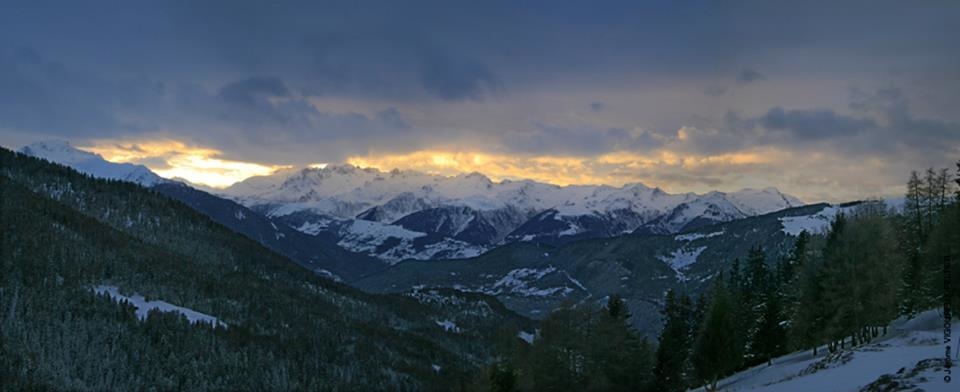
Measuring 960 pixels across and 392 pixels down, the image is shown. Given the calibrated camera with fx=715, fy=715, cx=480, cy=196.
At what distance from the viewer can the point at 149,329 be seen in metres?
141

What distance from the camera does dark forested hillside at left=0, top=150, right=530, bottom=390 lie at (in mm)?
125188

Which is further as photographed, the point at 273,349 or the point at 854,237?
the point at 273,349

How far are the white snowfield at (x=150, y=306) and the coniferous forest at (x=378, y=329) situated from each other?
101 inches

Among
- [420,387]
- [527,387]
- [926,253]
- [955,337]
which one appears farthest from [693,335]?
[420,387]

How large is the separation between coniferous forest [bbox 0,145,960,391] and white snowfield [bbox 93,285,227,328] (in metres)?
2.57

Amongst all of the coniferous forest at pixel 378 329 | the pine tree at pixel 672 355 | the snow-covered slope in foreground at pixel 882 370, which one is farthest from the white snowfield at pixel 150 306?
the snow-covered slope in foreground at pixel 882 370

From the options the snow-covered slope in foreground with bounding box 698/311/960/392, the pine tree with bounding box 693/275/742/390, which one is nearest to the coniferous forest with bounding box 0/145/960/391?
the pine tree with bounding box 693/275/742/390

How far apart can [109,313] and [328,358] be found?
4562 centimetres

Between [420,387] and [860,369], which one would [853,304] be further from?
[420,387]

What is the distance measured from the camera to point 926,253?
60219 mm

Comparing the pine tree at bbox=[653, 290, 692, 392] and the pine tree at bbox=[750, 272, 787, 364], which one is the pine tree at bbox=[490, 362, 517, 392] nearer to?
the pine tree at bbox=[653, 290, 692, 392]

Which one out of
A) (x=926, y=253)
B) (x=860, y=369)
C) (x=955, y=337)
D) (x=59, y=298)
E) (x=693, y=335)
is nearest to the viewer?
(x=860, y=369)

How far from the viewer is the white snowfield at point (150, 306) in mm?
151125

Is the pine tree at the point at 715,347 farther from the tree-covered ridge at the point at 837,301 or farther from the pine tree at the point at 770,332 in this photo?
the pine tree at the point at 770,332
